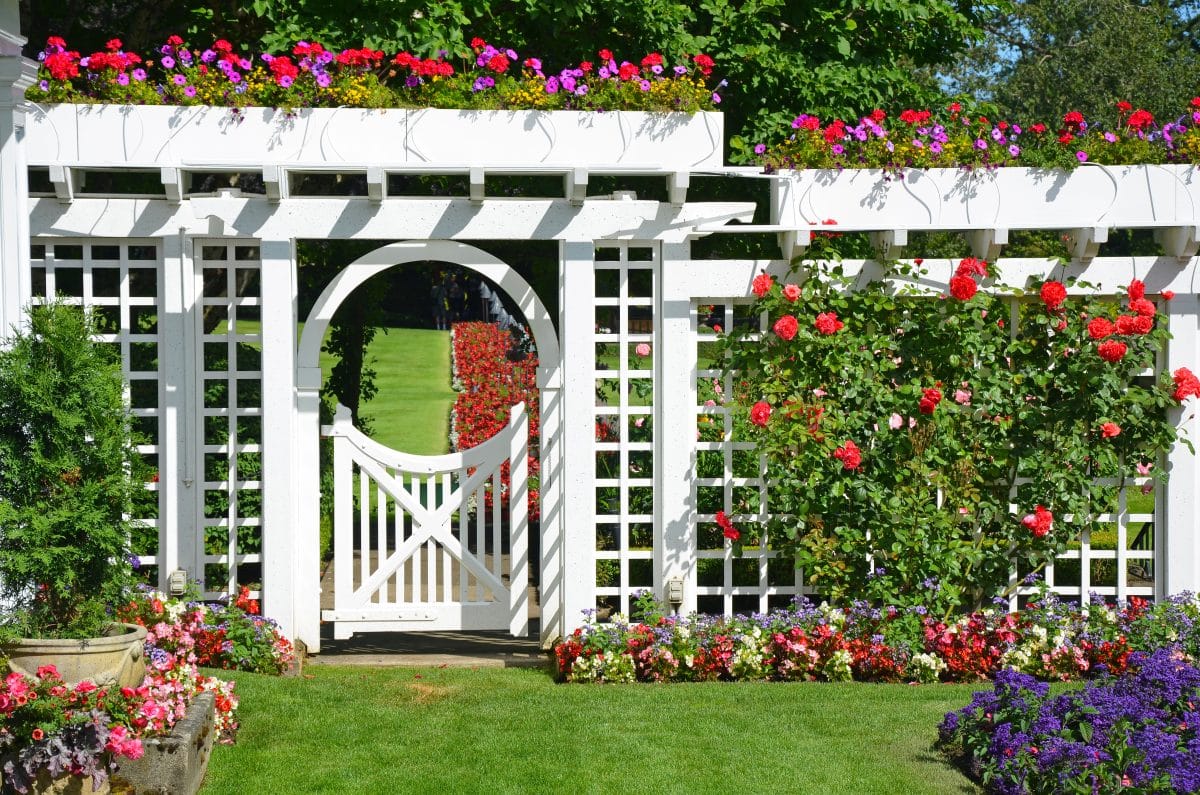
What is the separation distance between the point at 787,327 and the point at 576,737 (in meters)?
2.54

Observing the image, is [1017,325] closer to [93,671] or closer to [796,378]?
[796,378]

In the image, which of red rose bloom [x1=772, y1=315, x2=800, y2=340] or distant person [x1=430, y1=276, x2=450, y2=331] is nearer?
red rose bloom [x1=772, y1=315, x2=800, y2=340]

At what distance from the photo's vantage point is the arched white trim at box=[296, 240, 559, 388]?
24.6ft

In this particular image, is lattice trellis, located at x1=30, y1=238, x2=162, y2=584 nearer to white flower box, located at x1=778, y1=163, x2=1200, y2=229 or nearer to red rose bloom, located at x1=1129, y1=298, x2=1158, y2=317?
white flower box, located at x1=778, y1=163, x2=1200, y2=229

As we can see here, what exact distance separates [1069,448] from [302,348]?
426 centimetres

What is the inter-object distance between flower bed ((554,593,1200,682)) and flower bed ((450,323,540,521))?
11.5 ft

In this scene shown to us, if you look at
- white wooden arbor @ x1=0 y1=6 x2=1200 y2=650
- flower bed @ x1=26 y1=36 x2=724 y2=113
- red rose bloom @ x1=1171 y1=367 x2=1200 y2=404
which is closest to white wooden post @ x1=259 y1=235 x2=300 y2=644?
white wooden arbor @ x1=0 y1=6 x2=1200 y2=650

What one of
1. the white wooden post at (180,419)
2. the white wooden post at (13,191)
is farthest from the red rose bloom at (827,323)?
the white wooden post at (13,191)

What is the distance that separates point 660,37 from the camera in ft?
33.9

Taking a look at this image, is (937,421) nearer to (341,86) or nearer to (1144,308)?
(1144,308)

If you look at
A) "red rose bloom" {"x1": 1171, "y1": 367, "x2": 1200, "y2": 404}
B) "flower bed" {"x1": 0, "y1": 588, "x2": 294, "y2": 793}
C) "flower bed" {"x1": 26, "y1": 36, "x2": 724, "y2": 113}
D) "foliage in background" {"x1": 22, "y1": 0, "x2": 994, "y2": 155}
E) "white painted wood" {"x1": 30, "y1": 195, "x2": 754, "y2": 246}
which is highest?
"foliage in background" {"x1": 22, "y1": 0, "x2": 994, "y2": 155}

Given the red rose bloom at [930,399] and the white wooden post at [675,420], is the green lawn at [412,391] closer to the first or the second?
the white wooden post at [675,420]

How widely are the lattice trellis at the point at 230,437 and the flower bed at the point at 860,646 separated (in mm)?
2030

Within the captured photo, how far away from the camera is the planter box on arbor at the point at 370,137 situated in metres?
7.42
